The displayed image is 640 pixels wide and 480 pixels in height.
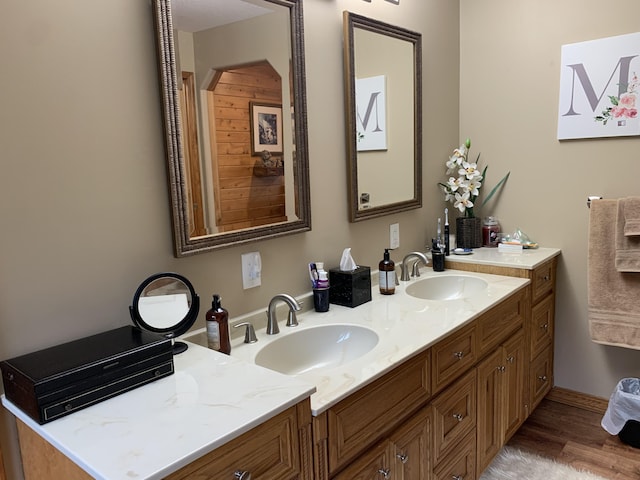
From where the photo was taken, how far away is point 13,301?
116 cm

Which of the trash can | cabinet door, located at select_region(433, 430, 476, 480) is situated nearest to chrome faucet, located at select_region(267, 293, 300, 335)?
cabinet door, located at select_region(433, 430, 476, 480)

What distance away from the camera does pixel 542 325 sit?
8.13 feet

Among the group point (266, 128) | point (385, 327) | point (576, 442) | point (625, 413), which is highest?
point (266, 128)

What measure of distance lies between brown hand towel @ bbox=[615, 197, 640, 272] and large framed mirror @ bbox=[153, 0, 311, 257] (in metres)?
1.39

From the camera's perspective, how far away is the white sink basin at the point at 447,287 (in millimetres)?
2266

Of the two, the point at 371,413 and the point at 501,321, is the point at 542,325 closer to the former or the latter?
the point at 501,321

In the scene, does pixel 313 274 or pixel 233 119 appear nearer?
pixel 233 119

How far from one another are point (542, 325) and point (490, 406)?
69 centimetres

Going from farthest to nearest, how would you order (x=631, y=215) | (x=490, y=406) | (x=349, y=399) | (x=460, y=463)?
(x=631, y=215), (x=490, y=406), (x=460, y=463), (x=349, y=399)

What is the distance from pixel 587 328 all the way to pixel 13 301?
100 inches

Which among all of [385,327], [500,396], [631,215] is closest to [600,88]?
[631,215]

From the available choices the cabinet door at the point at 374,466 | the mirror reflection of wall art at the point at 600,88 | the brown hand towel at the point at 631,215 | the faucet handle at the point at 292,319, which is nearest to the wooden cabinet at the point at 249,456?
the cabinet door at the point at 374,466

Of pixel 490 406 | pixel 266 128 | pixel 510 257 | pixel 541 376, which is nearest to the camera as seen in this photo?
pixel 266 128

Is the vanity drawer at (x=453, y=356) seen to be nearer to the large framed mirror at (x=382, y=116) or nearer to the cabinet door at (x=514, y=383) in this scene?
the cabinet door at (x=514, y=383)
